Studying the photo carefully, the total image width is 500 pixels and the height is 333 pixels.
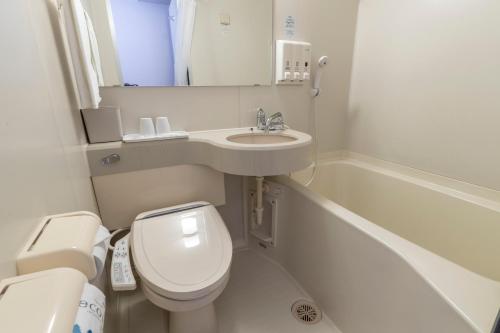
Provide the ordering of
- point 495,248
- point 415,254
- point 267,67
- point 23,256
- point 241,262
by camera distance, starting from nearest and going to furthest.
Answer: point 23,256 → point 415,254 → point 495,248 → point 267,67 → point 241,262

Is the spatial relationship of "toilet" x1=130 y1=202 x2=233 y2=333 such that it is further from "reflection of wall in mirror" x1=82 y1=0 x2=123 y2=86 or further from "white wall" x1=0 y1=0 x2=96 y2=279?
"reflection of wall in mirror" x1=82 y1=0 x2=123 y2=86

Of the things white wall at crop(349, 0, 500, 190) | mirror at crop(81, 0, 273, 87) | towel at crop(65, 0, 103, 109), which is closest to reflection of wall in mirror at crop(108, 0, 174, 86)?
mirror at crop(81, 0, 273, 87)

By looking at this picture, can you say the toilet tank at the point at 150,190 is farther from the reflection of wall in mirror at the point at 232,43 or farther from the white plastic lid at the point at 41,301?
the white plastic lid at the point at 41,301

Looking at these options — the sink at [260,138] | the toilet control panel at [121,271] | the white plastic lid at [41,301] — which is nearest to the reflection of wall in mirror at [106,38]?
the sink at [260,138]

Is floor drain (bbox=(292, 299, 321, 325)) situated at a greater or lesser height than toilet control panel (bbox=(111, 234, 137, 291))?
lesser

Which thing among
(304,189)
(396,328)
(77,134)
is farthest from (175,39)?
(396,328)

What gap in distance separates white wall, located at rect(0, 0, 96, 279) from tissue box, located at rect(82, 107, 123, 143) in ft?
0.54

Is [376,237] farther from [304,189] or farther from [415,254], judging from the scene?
[304,189]

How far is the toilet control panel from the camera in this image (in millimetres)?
699

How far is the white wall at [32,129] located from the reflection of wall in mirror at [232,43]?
0.61 metres

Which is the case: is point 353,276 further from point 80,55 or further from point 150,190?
point 80,55

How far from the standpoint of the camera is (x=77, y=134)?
0.86 meters

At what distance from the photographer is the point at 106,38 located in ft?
3.36

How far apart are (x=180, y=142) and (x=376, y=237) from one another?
2.97ft
